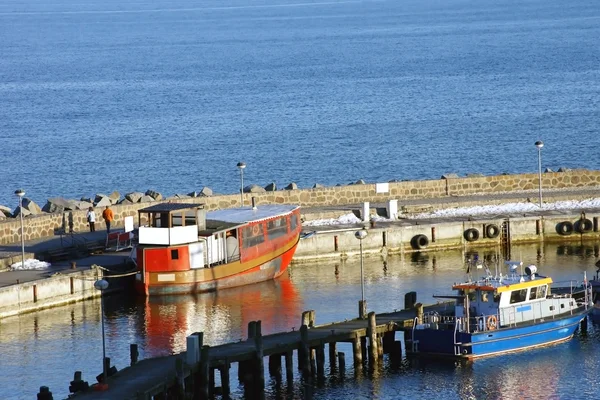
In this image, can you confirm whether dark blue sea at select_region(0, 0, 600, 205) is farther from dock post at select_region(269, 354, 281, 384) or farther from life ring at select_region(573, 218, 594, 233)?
dock post at select_region(269, 354, 281, 384)

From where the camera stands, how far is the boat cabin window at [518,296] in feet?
153

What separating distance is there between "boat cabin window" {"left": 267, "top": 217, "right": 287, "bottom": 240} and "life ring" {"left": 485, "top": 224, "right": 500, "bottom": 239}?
9427 mm

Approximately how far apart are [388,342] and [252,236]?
11.3 m

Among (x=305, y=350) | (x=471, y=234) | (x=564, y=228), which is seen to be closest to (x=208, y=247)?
(x=305, y=350)

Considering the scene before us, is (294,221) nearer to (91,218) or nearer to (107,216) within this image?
(107,216)

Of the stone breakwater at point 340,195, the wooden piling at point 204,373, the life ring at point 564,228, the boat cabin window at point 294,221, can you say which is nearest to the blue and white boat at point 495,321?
the wooden piling at point 204,373

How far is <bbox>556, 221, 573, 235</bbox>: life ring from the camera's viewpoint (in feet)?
210

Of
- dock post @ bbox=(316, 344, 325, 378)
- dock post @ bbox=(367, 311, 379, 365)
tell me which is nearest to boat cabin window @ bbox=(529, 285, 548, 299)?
dock post @ bbox=(367, 311, 379, 365)

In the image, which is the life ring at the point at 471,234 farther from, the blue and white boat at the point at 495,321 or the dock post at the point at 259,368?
the dock post at the point at 259,368

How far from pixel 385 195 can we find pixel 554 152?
3854 centimetres

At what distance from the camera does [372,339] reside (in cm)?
4534

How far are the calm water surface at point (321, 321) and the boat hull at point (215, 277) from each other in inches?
14.0

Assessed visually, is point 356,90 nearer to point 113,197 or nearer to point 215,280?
point 113,197

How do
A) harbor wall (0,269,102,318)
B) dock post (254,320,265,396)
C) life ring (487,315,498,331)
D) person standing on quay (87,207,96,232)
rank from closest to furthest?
dock post (254,320,265,396)
life ring (487,315,498,331)
harbor wall (0,269,102,318)
person standing on quay (87,207,96,232)
